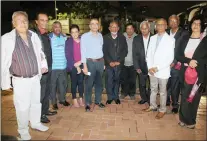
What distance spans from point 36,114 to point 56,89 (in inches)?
56.1

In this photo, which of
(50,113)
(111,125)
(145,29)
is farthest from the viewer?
(145,29)

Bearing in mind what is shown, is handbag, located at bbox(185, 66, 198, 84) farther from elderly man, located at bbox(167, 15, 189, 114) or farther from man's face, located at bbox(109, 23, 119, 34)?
man's face, located at bbox(109, 23, 119, 34)

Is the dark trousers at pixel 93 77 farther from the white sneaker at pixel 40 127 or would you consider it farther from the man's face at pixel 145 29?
the white sneaker at pixel 40 127

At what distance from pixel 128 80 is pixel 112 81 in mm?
528

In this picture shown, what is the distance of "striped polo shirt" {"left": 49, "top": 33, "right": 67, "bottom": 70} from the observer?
516cm

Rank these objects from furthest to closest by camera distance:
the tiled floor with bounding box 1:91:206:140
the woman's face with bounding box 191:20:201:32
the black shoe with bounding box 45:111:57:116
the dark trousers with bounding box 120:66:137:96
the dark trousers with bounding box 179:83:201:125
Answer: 1. the dark trousers with bounding box 120:66:137:96
2. the black shoe with bounding box 45:111:57:116
3. the dark trousers with bounding box 179:83:201:125
4. the woman's face with bounding box 191:20:201:32
5. the tiled floor with bounding box 1:91:206:140

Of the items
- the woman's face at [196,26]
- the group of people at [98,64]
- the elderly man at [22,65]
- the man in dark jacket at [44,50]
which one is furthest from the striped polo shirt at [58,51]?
the woman's face at [196,26]

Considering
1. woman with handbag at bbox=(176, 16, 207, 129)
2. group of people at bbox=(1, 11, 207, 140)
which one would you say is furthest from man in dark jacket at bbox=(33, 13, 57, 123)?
woman with handbag at bbox=(176, 16, 207, 129)

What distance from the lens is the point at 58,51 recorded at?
5211 millimetres

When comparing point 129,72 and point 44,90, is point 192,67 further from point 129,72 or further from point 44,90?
point 44,90

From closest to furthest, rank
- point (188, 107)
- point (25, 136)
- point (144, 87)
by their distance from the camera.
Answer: point (25, 136) → point (188, 107) → point (144, 87)

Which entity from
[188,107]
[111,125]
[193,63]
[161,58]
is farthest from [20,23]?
[188,107]

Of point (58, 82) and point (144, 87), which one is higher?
point (58, 82)

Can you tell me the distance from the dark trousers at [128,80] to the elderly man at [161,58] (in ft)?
3.30
